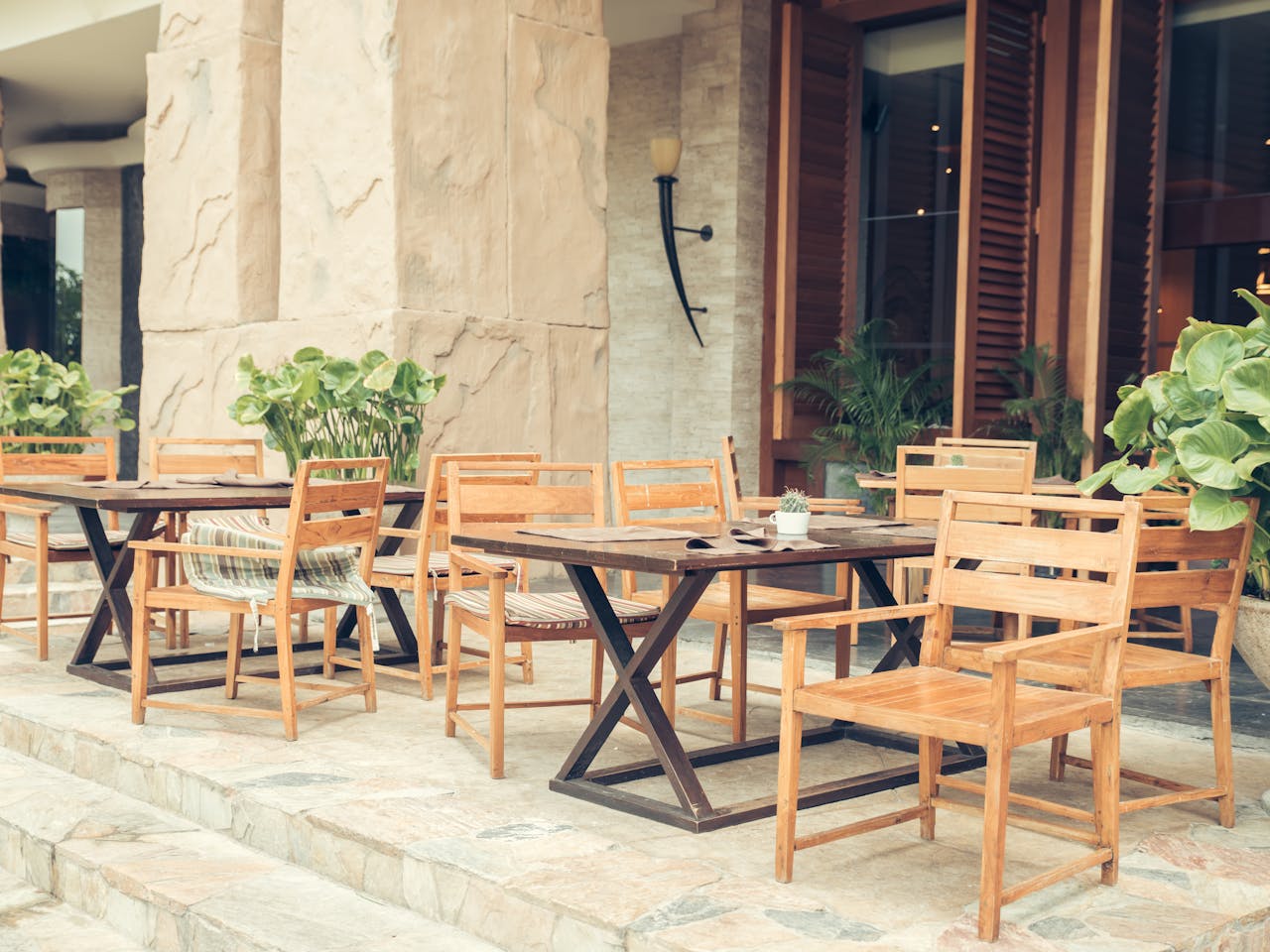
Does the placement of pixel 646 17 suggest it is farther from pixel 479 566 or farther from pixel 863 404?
pixel 479 566

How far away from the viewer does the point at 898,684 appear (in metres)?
2.88

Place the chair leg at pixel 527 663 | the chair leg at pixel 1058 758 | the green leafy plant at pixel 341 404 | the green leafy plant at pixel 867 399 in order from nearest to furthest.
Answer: the chair leg at pixel 1058 758, the chair leg at pixel 527 663, the green leafy plant at pixel 341 404, the green leafy plant at pixel 867 399

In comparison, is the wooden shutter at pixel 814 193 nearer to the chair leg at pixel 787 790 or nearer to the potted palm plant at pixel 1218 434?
the potted palm plant at pixel 1218 434

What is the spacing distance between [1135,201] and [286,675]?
17.8 feet

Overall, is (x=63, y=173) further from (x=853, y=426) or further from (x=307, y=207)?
(x=853, y=426)

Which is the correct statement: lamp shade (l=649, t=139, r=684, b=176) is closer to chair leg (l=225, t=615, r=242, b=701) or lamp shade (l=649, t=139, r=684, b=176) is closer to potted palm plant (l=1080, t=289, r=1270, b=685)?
chair leg (l=225, t=615, r=242, b=701)

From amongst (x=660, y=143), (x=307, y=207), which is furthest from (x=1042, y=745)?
(x=660, y=143)

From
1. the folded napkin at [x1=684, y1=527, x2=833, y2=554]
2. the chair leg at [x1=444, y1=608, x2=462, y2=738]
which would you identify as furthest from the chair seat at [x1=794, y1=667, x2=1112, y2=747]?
the chair leg at [x1=444, y1=608, x2=462, y2=738]

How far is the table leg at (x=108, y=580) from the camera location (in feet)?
14.7

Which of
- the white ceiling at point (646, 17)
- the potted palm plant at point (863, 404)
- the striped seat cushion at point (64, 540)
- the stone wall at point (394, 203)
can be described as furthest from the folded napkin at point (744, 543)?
the white ceiling at point (646, 17)

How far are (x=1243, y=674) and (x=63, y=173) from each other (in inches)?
500

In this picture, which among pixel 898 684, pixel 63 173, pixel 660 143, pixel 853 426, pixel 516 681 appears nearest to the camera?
pixel 898 684

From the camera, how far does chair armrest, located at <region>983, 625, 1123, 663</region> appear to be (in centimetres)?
248

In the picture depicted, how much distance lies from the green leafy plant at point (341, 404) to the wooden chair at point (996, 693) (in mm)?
3082
